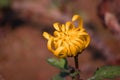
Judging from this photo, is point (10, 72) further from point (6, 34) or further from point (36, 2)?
point (36, 2)

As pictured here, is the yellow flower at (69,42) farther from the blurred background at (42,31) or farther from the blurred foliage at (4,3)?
the blurred foliage at (4,3)

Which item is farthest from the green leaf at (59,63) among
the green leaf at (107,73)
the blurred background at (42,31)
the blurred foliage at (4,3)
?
the blurred foliage at (4,3)

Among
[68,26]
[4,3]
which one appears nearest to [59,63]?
[68,26]

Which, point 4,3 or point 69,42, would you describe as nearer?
point 69,42

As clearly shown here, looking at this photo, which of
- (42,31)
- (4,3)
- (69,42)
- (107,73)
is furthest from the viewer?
(4,3)

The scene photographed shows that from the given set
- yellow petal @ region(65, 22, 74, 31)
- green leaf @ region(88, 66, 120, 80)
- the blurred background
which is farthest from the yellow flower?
the blurred background

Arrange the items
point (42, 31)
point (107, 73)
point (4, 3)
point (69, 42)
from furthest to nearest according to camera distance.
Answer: point (4, 3) → point (42, 31) → point (107, 73) → point (69, 42)

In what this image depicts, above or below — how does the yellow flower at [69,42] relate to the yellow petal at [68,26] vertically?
below

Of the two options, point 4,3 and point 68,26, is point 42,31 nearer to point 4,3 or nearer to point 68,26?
point 4,3

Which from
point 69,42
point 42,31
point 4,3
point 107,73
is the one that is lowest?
point 107,73
